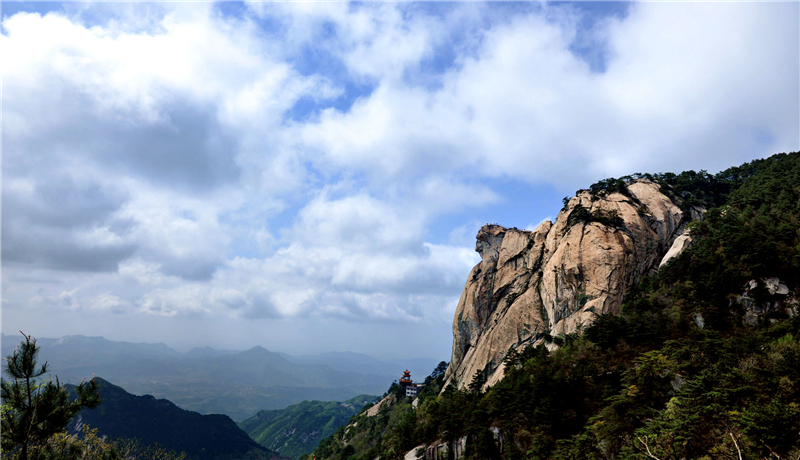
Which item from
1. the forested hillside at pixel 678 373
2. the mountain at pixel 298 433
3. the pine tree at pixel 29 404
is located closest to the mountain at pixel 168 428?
the mountain at pixel 298 433

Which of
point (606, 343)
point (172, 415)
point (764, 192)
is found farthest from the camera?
point (172, 415)

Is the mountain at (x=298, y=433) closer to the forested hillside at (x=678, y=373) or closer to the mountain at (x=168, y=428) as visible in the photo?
the mountain at (x=168, y=428)

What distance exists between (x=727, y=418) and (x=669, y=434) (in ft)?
9.33

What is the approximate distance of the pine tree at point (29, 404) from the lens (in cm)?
1211

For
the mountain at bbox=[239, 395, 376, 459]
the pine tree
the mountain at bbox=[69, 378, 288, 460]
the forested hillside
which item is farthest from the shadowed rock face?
the mountain at bbox=[239, 395, 376, 459]

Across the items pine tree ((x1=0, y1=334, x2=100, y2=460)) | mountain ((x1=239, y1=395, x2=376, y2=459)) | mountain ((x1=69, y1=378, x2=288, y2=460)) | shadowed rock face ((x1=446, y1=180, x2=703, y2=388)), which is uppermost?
shadowed rock face ((x1=446, y1=180, x2=703, y2=388))

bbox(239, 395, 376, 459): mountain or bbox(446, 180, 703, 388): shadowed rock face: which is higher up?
bbox(446, 180, 703, 388): shadowed rock face

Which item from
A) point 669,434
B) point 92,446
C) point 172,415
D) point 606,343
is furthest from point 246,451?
point 669,434

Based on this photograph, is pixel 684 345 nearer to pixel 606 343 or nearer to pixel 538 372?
pixel 606 343

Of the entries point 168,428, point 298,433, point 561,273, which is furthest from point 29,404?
point 298,433

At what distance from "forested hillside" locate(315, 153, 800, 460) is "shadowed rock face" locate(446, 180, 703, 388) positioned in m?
2.69

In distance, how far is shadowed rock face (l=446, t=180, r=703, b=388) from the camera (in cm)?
4341

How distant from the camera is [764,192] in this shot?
150 ft

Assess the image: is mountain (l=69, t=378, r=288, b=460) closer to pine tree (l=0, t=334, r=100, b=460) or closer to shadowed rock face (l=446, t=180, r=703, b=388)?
shadowed rock face (l=446, t=180, r=703, b=388)
